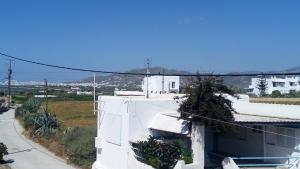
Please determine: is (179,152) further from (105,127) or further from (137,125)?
(105,127)

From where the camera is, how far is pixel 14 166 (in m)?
32.7

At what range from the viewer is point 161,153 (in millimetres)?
21156

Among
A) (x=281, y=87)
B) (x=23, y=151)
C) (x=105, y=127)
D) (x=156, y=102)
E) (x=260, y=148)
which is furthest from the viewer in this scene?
(x=281, y=87)

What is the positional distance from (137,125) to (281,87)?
99144mm

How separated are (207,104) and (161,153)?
10.6 feet

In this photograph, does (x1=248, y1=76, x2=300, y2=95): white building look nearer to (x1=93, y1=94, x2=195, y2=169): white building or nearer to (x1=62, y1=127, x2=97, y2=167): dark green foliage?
(x1=62, y1=127, x2=97, y2=167): dark green foliage

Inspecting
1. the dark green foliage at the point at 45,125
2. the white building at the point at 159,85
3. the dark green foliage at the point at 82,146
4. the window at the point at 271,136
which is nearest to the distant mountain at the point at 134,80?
the white building at the point at 159,85

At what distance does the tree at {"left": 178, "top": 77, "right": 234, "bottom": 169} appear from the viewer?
19531 millimetres

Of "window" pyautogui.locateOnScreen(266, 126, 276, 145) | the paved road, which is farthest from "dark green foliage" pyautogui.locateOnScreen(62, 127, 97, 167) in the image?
"window" pyautogui.locateOnScreen(266, 126, 276, 145)

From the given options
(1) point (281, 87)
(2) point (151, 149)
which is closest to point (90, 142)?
(2) point (151, 149)

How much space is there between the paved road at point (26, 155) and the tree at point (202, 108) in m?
14.3

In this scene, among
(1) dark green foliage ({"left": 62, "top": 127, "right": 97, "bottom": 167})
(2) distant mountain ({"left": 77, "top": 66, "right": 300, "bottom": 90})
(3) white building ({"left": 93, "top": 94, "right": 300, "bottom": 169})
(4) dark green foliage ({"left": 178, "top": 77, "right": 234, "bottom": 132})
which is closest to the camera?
(4) dark green foliage ({"left": 178, "top": 77, "right": 234, "bottom": 132})

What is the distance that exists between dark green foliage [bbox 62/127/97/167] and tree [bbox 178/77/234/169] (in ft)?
41.6

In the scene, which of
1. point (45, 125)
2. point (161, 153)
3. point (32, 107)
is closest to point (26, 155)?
point (45, 125)
